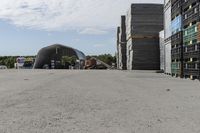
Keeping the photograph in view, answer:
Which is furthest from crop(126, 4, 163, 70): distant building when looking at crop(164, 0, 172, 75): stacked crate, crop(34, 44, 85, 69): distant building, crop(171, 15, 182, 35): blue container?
crop(34, 44, 85, 69): distant building

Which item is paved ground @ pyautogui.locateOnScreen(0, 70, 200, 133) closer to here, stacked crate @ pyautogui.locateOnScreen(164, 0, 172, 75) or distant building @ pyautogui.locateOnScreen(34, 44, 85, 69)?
stacked crate @ pyautogui.locateOnScreen(164, 0, 172, 75)

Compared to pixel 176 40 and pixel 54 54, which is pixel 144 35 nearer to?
pixel 176 40

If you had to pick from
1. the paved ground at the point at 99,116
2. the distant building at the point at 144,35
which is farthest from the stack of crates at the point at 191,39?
the distant building at the point at 144,35

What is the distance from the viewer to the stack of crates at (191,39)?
2264cm

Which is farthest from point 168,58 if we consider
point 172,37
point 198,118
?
point 198,118

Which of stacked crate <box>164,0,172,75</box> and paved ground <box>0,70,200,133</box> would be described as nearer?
paved ground <box>0,70,200,133</box>

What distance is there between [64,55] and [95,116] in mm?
113471

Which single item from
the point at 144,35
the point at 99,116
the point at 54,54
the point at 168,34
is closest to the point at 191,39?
the point at 168,34

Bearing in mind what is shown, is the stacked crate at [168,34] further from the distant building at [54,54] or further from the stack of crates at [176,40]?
the distant building at [54,54]

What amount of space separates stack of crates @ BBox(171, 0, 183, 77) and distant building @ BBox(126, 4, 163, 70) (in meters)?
16.4

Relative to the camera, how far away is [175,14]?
2914cm

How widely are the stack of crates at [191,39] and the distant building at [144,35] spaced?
21.0m

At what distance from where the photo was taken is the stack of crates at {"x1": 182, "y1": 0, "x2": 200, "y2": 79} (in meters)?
22.6

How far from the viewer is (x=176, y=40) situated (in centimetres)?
2847
